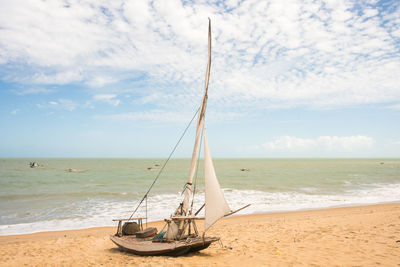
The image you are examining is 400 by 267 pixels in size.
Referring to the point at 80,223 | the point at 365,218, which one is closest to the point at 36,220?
the point at 80,223

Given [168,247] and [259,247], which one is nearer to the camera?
[168,247]

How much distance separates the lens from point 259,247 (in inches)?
412

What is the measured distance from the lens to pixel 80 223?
1653 centimetres

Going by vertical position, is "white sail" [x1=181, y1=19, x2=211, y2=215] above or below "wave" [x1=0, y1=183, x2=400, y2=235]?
above

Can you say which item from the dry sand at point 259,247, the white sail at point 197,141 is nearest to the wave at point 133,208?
the dry sand at point 259,247

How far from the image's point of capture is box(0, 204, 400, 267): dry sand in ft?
28.1

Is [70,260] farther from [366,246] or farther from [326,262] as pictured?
[366,246]

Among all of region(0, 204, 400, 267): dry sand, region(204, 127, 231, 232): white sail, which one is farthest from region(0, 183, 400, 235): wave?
region(204, 127, 231, 232): white sail

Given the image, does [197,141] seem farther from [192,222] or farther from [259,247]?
[259,247]

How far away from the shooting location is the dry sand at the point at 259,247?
8.57 metres

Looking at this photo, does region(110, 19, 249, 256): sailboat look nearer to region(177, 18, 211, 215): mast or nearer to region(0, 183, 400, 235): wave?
region(177, 18, 211, 215): mast

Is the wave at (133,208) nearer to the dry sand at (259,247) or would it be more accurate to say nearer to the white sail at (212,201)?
the dry sand at (259,247)

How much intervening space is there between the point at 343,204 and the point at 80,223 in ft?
67.8

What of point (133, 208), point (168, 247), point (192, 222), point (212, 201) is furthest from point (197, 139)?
point (133, 208)
